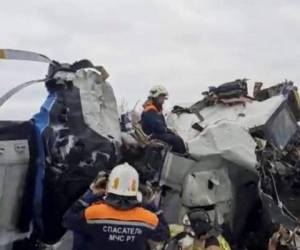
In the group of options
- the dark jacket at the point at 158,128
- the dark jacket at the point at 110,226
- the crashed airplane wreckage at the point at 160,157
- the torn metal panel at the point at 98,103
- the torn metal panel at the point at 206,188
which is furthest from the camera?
the dark jacket at the point at 158,128

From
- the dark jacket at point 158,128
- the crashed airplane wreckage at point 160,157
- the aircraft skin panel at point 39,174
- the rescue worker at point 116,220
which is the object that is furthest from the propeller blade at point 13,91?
the dark jacket at point 158,128

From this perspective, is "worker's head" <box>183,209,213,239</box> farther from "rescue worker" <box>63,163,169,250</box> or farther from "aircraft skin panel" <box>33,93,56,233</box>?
"aircraft skin panel" <box>33,93,56,233</box>

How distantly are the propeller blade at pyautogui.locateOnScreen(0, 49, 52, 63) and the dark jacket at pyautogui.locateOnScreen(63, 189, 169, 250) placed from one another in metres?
1.29

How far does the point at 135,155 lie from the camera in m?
6.14

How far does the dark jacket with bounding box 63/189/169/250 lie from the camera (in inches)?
172

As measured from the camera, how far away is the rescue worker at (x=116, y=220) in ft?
14.4

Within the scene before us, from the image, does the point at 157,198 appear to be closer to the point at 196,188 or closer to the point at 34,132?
the point at 196,188

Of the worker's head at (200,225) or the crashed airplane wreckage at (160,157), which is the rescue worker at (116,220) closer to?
the worker's head at (200,225)

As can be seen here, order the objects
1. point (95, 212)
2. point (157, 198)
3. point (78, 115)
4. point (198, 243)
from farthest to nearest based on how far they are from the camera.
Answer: point (157, 198) → point (78, 115) → point (198, 243) → point (95, 212)

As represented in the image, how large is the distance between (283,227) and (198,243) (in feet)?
5.21

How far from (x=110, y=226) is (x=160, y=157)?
72.7 inches

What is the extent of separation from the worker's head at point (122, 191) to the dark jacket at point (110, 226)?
1.4 inches

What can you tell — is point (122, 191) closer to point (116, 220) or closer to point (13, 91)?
point (116, 220)

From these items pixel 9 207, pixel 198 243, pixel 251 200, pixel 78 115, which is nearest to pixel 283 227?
pixel 251 200
